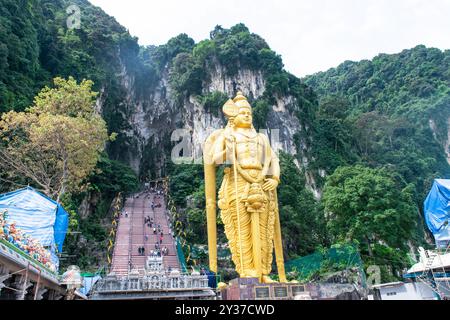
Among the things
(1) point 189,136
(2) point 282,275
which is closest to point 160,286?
(2) point 282,275

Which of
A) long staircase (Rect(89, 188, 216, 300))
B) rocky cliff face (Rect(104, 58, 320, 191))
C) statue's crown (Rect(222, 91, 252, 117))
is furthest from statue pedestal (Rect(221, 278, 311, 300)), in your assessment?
rocky cliff face (Rect(104, 58, 320, 191))

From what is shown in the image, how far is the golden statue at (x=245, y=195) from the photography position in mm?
6062

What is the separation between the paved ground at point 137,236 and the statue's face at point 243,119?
Answer: 7.41 metres

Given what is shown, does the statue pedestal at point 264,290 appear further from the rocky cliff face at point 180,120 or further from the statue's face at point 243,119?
the rocky cliff face at point 180,120

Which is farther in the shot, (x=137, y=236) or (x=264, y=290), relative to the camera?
(x=137, y=236)

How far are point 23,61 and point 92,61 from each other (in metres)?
6.81

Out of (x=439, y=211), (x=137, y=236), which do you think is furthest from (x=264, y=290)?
(x=137, y=236)

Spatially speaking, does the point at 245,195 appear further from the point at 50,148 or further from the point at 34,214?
the point at 50,148

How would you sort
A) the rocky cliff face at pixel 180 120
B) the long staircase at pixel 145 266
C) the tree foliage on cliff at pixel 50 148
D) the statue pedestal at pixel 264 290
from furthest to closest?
the rocky cliff face at pixel 180 120, the tree foliage on cliff at pixel 50 148, the long staircase at pixel 145 266, the statue pedestal at pixel 264 290

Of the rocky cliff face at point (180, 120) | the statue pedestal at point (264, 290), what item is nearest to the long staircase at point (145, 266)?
the statue pedestal at point (264, 290)

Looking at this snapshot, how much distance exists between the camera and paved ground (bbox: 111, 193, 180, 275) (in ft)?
43.9

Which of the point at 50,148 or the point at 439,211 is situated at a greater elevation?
the point at 50,148

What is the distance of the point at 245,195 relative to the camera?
610cm

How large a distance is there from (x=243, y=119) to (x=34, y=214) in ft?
17.8
